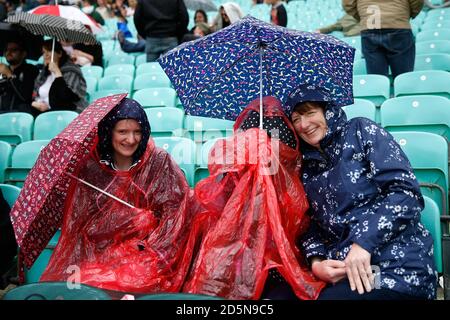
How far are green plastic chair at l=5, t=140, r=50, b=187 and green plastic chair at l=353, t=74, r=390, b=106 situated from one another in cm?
258

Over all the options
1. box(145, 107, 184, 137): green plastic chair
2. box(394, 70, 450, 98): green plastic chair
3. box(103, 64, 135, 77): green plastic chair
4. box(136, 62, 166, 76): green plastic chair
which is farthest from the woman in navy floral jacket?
box(103, 64, 135, 77): green plastic chair

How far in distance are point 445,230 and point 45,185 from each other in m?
1.79

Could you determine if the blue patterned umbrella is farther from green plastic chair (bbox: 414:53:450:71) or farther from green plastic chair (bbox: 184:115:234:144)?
green plastic chair (bbox: 414:53:450:71)

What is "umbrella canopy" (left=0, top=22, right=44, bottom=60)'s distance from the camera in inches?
173

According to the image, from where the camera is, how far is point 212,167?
1.95 metres

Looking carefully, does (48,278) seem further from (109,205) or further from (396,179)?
(396,179)

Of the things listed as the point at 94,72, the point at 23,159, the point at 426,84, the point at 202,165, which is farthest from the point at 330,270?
the point at 94,72

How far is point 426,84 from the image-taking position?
3.61 metres

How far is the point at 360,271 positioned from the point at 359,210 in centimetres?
24

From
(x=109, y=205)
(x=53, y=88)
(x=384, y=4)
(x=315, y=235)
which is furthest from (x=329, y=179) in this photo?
(x=53, y=88)

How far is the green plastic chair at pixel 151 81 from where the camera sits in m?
4.98

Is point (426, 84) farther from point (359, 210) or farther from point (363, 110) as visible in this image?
point (359, 210)

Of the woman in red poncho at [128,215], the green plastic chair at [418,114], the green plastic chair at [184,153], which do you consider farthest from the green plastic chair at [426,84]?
the woman in red poncho at [128,215]

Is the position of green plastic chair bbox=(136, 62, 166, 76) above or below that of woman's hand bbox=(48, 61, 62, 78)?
below
